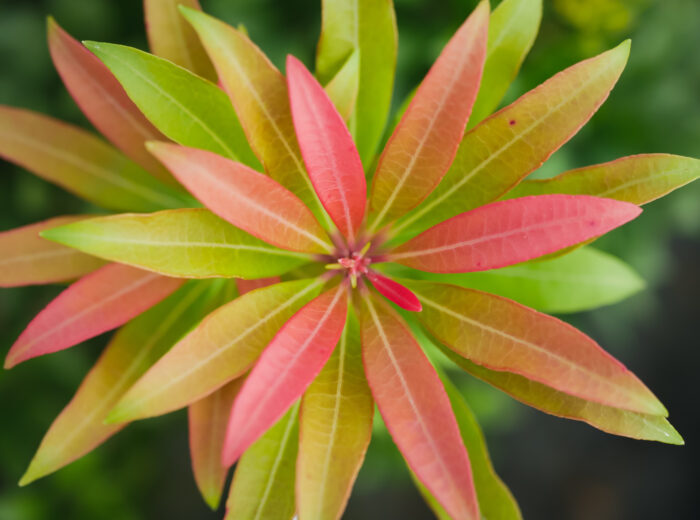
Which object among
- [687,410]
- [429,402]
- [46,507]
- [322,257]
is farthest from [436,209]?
[687,410]

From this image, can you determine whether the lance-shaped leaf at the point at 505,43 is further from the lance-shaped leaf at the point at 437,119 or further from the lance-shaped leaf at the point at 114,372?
the lance-shaped leaf at the point at 114,372

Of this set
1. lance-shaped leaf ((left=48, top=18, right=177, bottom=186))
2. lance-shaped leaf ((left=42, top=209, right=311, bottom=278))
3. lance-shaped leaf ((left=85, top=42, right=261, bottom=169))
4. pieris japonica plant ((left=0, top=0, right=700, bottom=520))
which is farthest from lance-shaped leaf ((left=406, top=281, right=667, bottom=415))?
lance-shaped leaf ((left=48, top=18, right=177, bottom=186))

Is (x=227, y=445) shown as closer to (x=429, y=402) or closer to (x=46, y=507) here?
(x=429, y=402)

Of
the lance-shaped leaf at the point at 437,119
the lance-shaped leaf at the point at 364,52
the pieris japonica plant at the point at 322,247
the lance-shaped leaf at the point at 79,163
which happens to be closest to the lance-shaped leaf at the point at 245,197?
the pieris japonica plant at the point at 322,247

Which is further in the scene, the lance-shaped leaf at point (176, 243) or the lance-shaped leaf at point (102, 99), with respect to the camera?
the lance-shaped leaf at point (102, 99)

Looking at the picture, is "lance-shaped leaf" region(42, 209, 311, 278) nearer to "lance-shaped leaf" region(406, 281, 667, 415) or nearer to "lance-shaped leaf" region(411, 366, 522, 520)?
"lance-shaped leaf" region(406, 281, 667, 415)
